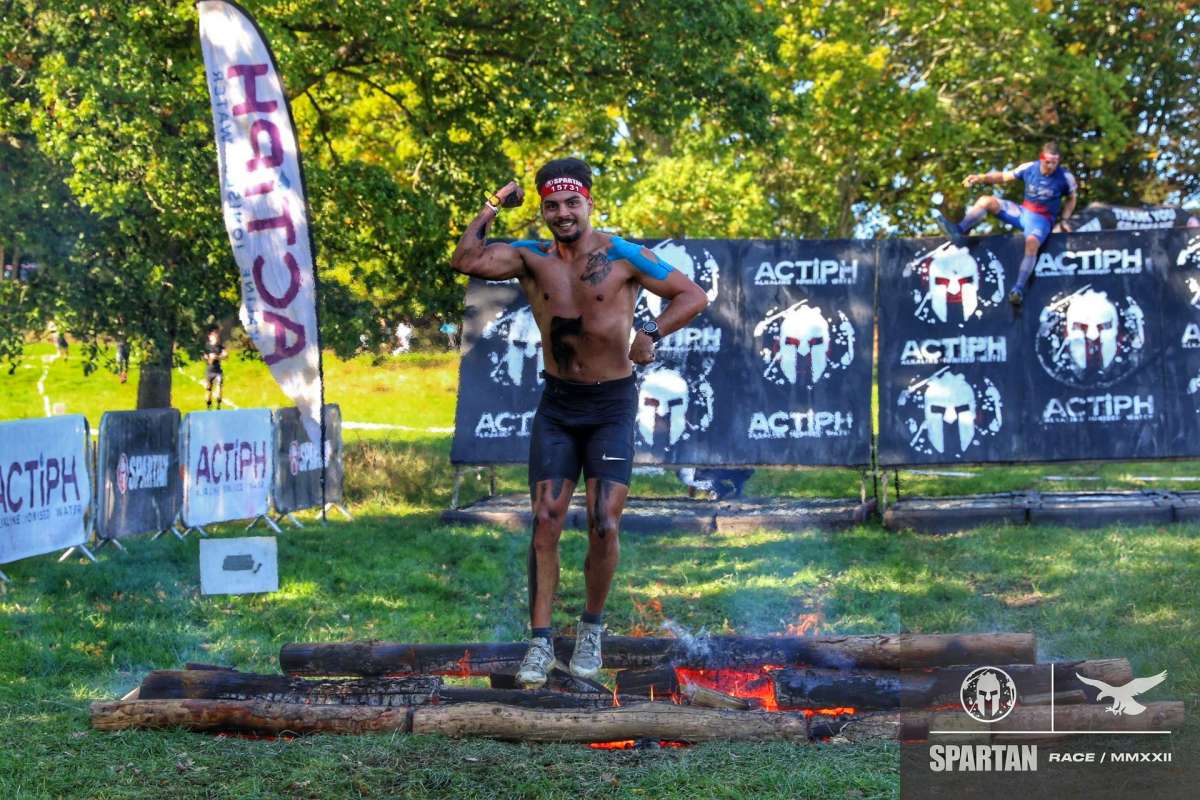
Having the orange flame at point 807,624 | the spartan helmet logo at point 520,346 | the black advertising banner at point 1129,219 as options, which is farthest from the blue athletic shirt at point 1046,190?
the orange flame at point 807,624

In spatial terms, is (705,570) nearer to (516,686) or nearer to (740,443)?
(740,443)

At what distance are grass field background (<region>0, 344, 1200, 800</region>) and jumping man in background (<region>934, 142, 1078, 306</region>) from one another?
309 centimetres

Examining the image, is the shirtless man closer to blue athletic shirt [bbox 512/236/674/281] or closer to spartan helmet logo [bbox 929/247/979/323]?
blue athletic shirt [bbox 512/236/674/281]

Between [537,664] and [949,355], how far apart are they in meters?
9.45

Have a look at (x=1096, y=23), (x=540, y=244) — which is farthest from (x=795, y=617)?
(x=1096, y=23)

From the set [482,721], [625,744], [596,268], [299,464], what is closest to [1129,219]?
[299,464]

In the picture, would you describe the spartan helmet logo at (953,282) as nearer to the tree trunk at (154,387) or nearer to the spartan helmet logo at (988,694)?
the spartan helmet logo at (988,694)

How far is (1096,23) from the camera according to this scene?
36.6 metres

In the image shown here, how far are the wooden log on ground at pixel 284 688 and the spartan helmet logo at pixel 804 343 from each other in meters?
9.25

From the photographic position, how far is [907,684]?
659cm

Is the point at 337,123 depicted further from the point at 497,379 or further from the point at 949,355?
the point at 949,355

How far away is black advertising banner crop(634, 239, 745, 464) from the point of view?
50.4 ft

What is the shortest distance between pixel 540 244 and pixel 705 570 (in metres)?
5.47

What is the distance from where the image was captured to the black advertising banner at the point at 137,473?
44.3 ft
